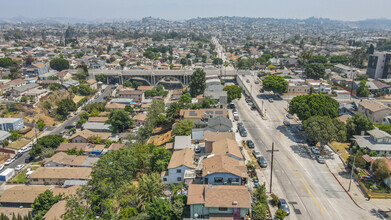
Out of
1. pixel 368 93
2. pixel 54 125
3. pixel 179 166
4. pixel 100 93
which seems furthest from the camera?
pixel 100 93

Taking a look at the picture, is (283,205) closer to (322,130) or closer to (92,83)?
(322,130)

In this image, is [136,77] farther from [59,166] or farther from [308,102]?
[308,102]

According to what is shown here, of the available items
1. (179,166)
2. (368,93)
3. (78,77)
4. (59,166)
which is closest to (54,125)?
(59,166)

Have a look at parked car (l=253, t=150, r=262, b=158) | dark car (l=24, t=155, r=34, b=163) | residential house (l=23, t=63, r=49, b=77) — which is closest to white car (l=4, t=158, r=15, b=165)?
dark car (l=24, t=155, r=34, b=163)

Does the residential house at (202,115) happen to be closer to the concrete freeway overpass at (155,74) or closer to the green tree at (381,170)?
the green tree at (381,170)

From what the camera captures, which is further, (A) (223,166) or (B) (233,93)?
(B) (233,93)

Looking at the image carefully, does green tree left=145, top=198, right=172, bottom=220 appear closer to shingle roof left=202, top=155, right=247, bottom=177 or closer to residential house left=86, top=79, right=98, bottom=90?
shingle roof left=202, top=155, right=247, bottom=177

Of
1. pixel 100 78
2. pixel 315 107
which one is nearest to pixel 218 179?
pixel 315 107
